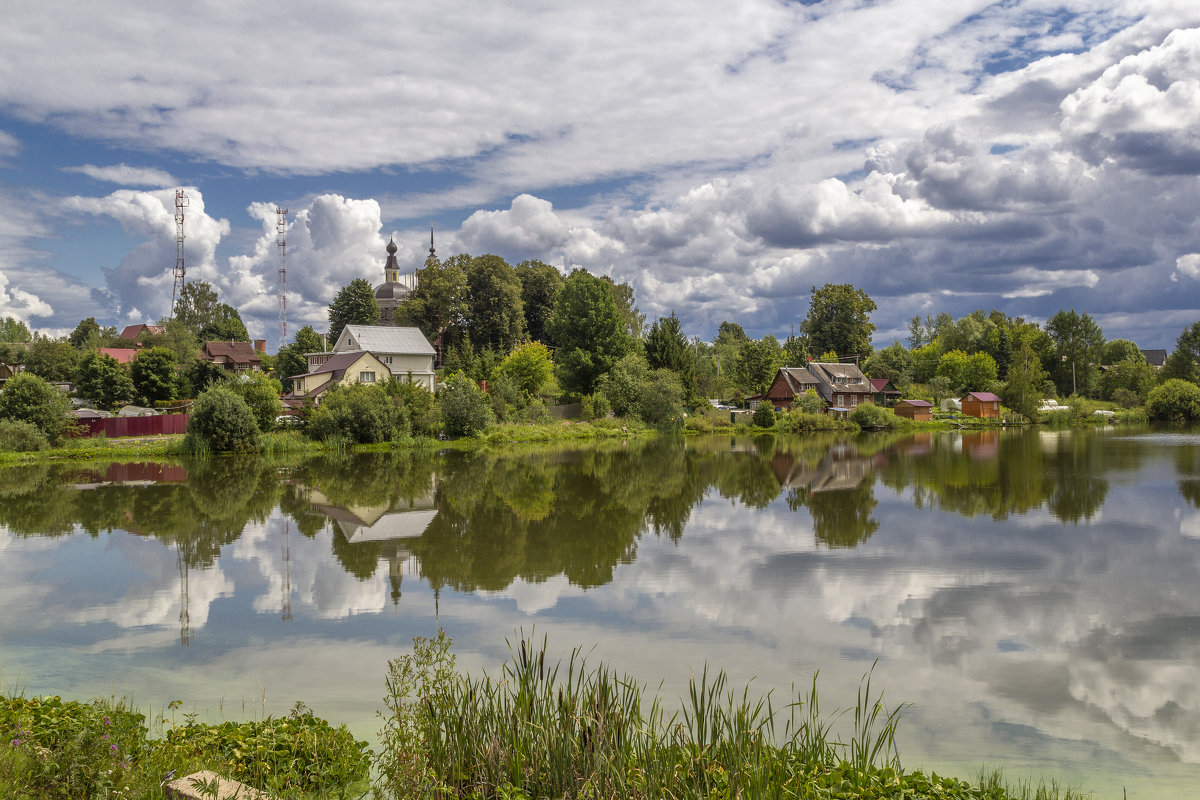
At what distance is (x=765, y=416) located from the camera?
5925cm

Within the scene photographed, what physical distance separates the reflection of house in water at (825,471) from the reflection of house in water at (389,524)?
1278 centimetres

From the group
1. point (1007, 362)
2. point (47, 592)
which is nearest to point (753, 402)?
point (1007, 362)

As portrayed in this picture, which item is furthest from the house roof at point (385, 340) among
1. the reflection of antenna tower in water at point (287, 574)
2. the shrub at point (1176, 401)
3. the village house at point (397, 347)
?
the shrub at point (1176, 401)

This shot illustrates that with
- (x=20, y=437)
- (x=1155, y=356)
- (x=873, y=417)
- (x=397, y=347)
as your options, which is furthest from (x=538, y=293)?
(x=1155, y=356)

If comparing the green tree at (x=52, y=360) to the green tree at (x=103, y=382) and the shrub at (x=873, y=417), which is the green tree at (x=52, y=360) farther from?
the shrub at (x=873, y=417)

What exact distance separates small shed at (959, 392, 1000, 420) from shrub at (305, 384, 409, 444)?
56512 mm

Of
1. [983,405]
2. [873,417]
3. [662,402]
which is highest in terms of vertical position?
[662,402]

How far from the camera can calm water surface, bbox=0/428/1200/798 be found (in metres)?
8.16

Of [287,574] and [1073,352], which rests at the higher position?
[1073,352]

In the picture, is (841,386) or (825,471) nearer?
(825,471)

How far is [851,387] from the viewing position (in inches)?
2815

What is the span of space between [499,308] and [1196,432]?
56.2 metres

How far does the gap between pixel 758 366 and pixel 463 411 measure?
3642 centimetres

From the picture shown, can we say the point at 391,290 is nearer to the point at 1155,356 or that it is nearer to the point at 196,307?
the point at 196,307
